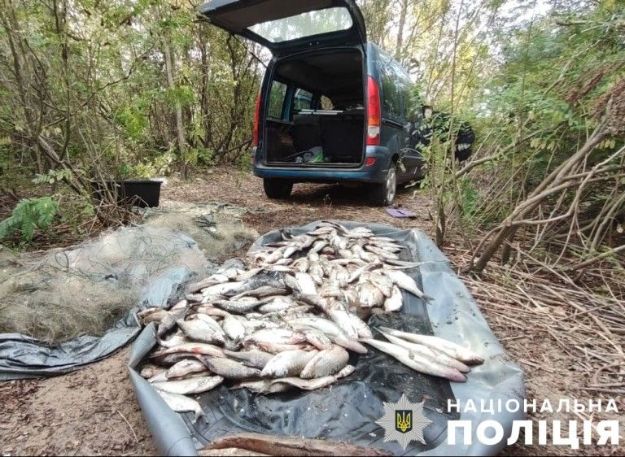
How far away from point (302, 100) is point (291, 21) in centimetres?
213

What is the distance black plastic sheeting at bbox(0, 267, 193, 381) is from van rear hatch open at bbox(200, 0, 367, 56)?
3742mm

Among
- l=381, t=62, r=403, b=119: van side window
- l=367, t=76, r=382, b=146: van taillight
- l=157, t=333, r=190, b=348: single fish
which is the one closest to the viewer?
l=157, t=333, r=190, b=348: single fish

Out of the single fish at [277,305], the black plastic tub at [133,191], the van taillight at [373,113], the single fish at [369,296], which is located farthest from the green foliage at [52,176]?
the van taillight at [373,113]

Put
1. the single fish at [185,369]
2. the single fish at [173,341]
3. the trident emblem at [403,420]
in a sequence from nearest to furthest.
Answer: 1. the trident emblem at [403,420]
2. the single fish at [185,369]
3. the single fish at [173,341]

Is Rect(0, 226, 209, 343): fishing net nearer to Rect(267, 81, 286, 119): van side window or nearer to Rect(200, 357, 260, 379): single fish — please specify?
Rect(200, 357, 260, 379): single fish

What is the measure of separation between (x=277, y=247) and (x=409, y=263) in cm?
137

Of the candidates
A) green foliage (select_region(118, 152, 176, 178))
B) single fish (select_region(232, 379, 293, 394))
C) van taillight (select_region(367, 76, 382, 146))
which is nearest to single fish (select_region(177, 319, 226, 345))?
single fish (select_region(232, 379, 293, 394))

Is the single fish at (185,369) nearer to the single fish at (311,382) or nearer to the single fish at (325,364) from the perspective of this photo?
the single fish at (311,382)

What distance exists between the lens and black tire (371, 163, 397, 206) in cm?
560

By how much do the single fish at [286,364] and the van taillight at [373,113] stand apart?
382 cm

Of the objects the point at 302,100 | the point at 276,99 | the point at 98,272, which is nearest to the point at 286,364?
the point at 98,272

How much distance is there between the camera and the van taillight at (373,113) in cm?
489

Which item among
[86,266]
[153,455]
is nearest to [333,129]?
[86,266]

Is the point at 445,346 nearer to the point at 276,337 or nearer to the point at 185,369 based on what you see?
the point at 276,337
